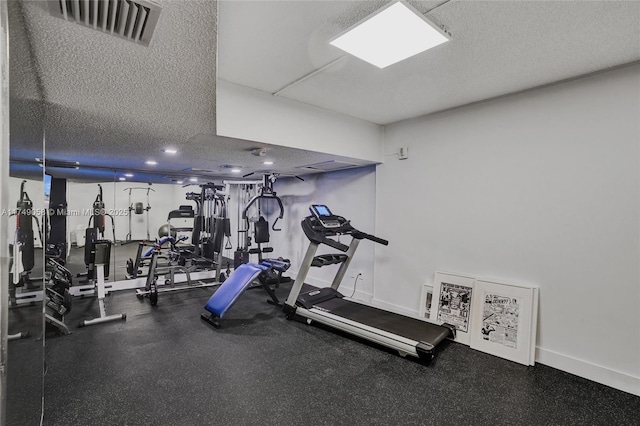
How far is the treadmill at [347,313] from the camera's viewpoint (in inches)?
116

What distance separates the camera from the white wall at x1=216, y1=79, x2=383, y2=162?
9.06 ft

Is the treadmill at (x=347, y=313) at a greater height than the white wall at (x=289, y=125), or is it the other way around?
the white wall at (x=289, y=125)

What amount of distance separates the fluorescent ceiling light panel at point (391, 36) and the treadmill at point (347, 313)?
2032 mm

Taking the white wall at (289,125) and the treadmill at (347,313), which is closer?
the white wall at (289,125)

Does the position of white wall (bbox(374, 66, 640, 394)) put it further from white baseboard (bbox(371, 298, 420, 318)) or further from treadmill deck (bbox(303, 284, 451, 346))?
treadmill deck (bbox(303, 284, 451, 346))

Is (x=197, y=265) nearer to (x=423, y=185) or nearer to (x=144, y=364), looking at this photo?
(x=144, y=364)

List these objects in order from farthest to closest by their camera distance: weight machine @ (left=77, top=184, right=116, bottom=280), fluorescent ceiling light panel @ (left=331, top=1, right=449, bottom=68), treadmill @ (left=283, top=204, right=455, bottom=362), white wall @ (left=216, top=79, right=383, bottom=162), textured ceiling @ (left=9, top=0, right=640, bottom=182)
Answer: weight machine @ (left=77, top=184, right=116, bottom=280), treadmill @ (left=283, top=204, right=455, bottom=362), white wall @ (left=216, top=79, right=383, bottom=162), fluorescent ceiling light panel @ (left=331, top=1, right=449, bottom=68), textured ceiling @ (left=9, top=0, right=640, bottom=182)

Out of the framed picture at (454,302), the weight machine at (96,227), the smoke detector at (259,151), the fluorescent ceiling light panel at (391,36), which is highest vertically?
the fluorescent ceiling light panel at (391,36)

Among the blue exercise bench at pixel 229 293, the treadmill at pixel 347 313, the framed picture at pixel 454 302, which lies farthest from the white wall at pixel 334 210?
the blue exercise bench at pixel 229 293

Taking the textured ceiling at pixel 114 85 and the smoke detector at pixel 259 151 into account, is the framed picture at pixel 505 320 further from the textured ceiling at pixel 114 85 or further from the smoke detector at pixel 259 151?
the smoke detector at pixel 259 151

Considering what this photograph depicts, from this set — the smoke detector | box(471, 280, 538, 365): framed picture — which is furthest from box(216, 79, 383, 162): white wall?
box(471, 280, 538, 365): framed picture

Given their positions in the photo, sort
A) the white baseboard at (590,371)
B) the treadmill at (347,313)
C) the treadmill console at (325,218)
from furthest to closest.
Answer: the treadmill console at (325,218) → the treadmill at (347,313) → the white baseboard at (590,371)

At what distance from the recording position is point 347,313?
3613 mm

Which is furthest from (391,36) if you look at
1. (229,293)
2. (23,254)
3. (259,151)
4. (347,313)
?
(229,293)
